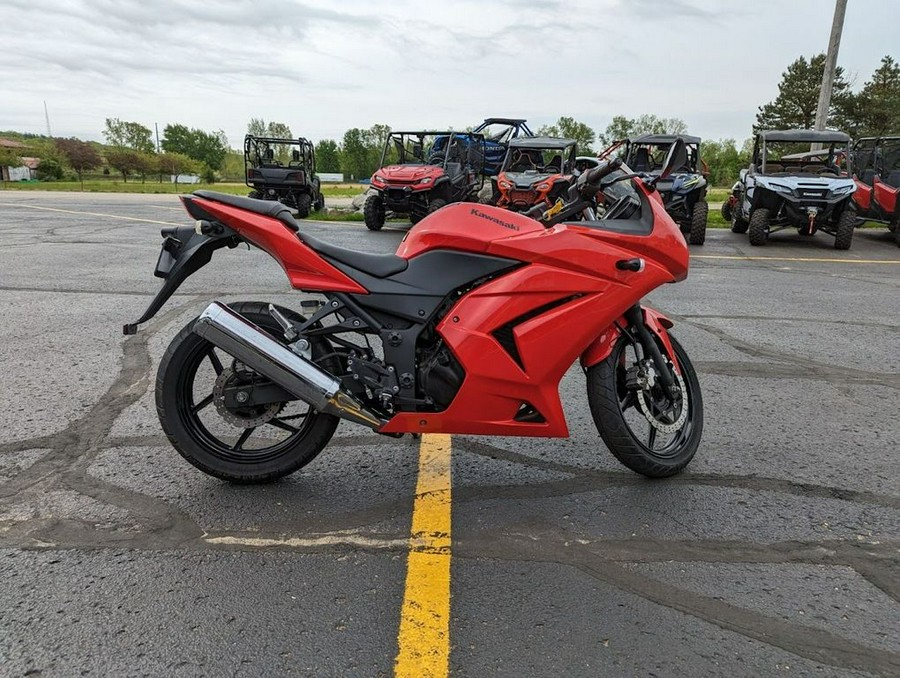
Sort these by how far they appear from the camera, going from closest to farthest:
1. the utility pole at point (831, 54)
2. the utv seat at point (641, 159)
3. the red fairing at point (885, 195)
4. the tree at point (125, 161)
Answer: the red fairing at point (885, 195), the utv seat at point (641, 159), the utility pole at point (831, 54), the tree at point (125, 161)

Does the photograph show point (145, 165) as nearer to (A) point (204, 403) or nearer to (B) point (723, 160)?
(B) point (723, 160)

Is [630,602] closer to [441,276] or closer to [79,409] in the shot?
[441,276]

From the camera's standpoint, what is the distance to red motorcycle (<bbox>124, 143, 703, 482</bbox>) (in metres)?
2.73

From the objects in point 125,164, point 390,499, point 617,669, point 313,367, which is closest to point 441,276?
point 313,367

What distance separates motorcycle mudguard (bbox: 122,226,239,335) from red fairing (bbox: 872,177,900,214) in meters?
14.3

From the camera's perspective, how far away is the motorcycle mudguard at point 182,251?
2811mm

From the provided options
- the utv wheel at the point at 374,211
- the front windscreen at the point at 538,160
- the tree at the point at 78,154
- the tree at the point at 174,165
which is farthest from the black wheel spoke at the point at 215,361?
the tree at the point at 174,165

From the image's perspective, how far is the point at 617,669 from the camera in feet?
6.35

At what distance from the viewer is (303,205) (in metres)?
18.0

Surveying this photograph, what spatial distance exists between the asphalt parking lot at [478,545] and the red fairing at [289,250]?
96 cm

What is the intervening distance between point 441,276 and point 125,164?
216 ft

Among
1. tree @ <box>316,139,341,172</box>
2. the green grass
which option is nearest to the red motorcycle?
the green grass

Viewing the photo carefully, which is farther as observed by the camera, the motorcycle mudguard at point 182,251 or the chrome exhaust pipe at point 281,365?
the motorcycle mudguard at point 182,251

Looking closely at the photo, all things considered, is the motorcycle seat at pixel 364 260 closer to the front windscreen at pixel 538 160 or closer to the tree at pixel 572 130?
the front windscreen at pixel 538 160
